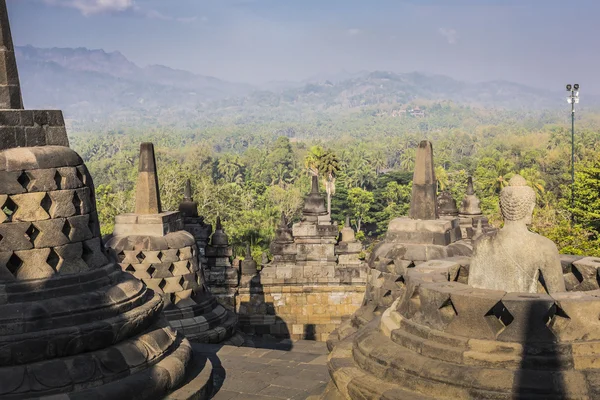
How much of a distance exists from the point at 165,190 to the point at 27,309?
132ft

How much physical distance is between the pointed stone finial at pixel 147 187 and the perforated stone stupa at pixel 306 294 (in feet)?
17.9

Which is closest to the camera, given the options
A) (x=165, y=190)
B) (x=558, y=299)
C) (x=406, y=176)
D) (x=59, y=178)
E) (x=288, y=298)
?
(x=558, y=299)

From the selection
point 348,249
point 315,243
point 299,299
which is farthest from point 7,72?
point 315,243

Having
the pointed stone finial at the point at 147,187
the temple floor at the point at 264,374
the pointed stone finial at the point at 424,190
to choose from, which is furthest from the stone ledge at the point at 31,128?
the pointed stone finial at the point at 424,190

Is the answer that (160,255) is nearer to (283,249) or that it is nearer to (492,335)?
(283,249)

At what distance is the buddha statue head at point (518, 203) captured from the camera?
5504 mm

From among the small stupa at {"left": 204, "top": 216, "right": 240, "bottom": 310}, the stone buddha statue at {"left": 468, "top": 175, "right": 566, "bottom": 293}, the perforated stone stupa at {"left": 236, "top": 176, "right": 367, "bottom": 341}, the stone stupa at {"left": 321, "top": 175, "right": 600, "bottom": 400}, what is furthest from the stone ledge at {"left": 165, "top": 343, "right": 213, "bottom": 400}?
the perforated stone stupa at {"left": 236, "top": 176, "right": 367, "bottom": 341}

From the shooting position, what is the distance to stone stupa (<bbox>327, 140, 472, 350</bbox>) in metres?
9.80

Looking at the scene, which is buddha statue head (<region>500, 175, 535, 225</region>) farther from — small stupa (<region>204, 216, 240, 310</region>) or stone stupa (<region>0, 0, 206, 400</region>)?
small stupa (<region>204, 216, 240, 310</region>)

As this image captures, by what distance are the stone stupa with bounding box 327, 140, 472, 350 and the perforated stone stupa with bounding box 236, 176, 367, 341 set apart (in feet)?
18.9

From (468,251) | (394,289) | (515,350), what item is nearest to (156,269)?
(394,289)

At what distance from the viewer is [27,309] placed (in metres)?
5.76

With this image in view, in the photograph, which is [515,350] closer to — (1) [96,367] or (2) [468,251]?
(1) [96,367]

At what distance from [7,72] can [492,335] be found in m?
4.59
